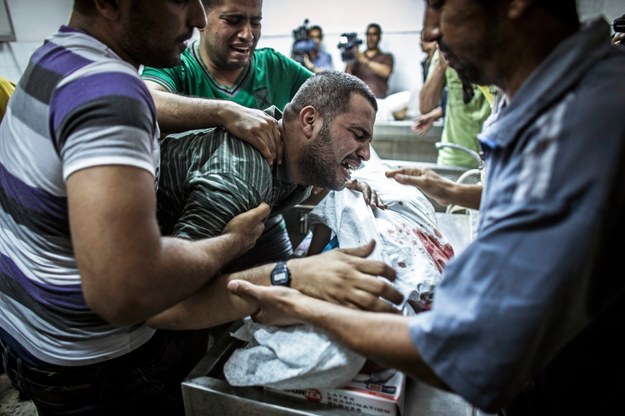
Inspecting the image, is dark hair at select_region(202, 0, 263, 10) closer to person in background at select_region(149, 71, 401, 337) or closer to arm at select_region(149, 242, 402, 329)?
person in background at select_region(149, 71, 401, 337)

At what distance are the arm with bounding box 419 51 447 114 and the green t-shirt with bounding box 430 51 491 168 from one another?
53 millimetres

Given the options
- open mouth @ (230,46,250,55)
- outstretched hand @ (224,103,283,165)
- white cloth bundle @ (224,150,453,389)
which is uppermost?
open mouth @ (230,46,250,55)

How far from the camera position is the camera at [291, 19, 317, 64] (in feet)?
17.4

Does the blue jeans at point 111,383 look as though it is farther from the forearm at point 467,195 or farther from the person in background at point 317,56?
the person in background at point 317,56

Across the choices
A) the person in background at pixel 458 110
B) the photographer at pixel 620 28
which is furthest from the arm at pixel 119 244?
the person in background at pixel 458 110

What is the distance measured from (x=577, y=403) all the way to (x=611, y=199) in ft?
1.18

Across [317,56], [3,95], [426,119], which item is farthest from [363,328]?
[317,56]

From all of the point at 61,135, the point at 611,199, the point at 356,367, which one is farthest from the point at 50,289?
the point at 611,199

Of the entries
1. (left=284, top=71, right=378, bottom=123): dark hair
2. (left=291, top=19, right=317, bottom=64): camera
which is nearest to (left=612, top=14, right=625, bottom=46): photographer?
(left=284, top=71, right=378, bottom=123): dark hair

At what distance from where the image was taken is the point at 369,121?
4.46 ft

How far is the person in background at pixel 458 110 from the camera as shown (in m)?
2.66

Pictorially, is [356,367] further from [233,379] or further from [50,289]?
[50,289]

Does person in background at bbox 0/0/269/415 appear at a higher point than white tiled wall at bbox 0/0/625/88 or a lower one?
lower

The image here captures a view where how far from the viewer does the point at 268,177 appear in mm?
1142
